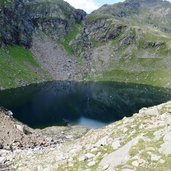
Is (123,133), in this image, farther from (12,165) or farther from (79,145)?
(12,165)

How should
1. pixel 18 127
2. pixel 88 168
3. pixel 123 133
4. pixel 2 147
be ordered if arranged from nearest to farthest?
pixel 88 168 → pixel 123 133 → pixel 2 147 → pixel 18 127

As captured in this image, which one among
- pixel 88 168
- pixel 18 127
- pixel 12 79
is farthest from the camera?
pixel 12 79

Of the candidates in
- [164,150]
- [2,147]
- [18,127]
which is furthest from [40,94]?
[164,150]

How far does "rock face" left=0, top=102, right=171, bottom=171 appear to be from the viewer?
2205 centimetres

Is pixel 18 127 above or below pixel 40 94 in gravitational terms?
above

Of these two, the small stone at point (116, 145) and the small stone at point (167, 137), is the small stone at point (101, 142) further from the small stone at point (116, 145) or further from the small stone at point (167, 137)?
the small stone at point (167, 137)

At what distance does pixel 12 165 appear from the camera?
30.9m

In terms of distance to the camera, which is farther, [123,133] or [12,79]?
[12,79]

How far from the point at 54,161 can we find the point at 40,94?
123 metres

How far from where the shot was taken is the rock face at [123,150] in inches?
868

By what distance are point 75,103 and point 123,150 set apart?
A: 377ft

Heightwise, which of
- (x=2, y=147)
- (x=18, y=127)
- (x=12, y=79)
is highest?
(x=2, y=147)

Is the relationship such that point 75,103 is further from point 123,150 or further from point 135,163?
point 135,163

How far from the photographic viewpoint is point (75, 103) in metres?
139
